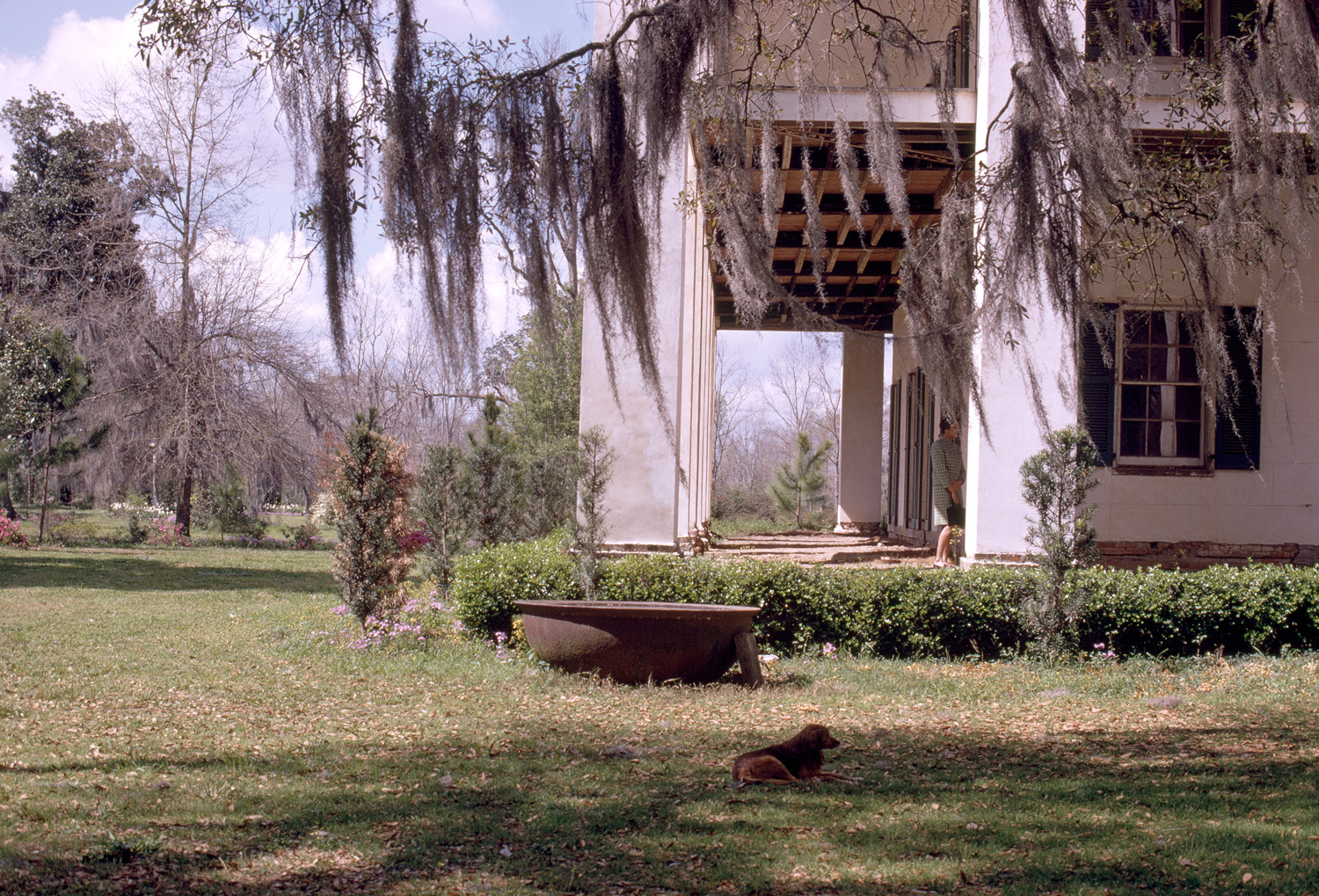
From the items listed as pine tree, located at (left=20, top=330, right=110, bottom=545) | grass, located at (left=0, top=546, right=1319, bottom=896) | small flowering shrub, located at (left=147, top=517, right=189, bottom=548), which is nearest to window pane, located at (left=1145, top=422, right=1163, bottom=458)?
grass, located at (left=0, top=546, right=1319, bottom=896)

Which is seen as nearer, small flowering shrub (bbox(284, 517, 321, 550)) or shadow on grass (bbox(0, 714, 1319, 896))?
shadow on grass (bbox(0, 714, 1319, 896))

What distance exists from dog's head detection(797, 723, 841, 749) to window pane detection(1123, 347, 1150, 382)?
656 centimetres

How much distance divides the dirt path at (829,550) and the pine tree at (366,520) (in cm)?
270

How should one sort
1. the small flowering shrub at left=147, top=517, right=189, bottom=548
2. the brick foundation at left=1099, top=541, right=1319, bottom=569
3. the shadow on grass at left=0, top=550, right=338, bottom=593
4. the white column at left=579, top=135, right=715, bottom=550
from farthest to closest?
the small flowering shrub at left=147, top=517, right=189, bottom=548
the shadow on grass at left=0, top=550, right=338, bottom=593
the brick foundation at left=1099, top=541, right=1319, bottom=569
the white column at left=579, top=135, right=715, bottom=550

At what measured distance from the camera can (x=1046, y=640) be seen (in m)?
6.96

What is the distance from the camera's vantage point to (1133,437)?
945 cm

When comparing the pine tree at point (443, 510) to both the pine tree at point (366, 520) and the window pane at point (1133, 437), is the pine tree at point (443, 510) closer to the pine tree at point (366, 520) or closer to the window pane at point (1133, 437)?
the pine tree at point (366, 520)

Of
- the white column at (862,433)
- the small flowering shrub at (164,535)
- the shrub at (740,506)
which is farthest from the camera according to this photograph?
the shrub at (740,506)

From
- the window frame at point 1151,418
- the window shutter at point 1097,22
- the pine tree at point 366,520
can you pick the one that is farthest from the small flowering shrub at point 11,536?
the window shutter at point 1097,22

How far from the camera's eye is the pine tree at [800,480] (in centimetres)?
2305

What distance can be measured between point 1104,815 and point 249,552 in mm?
17014

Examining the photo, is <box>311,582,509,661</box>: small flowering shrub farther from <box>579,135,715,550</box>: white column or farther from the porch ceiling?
the porch ceiling

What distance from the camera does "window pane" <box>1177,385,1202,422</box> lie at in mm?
9469

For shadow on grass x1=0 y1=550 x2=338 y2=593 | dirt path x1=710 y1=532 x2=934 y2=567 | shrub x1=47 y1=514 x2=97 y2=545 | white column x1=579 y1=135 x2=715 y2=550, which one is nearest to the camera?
white column x1=579 y1=135 x2=715 y2=550
